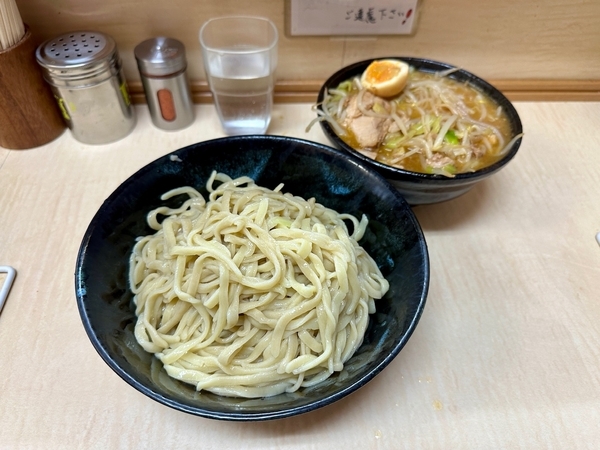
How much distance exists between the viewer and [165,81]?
179cm

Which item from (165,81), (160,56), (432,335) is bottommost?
(432,335)

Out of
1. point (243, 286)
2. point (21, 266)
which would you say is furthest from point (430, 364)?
point (21, 266)

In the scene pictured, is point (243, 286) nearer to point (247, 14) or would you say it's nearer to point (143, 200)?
point (143, 200)

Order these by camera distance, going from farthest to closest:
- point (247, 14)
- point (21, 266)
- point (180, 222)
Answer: point (247, 14) → point (21, 266) → point (180, 222)

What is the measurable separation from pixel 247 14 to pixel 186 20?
27 cm

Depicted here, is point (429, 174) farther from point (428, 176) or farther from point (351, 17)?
point (351, 17)

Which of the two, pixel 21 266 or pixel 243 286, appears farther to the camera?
pixel 21 266

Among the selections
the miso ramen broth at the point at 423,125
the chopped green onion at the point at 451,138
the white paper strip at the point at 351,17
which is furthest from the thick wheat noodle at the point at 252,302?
the white paper strip at the point at 351,17

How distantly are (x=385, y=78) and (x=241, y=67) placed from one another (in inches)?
23.8

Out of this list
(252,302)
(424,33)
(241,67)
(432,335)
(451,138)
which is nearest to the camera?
(252,302)

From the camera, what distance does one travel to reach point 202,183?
1.52 metres

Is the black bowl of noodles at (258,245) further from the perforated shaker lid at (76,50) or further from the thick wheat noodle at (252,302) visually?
the perforated shaker lid at (76,50)

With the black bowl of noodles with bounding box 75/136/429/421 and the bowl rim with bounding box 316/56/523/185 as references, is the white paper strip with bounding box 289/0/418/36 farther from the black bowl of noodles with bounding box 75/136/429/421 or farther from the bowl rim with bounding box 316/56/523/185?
the black bowl of noodles with bounding box 75/136/429/421

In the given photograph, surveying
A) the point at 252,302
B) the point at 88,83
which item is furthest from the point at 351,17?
the point at 252,302
